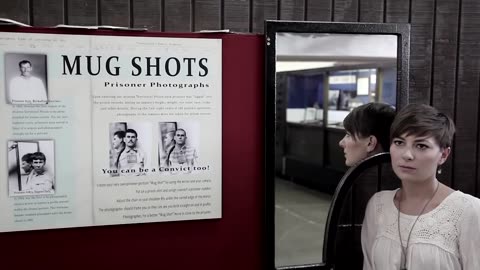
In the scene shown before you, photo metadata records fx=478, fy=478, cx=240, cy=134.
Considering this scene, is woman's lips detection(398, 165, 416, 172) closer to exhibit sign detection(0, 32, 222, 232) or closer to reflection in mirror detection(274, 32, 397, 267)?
reflection in mirror detection(274, 32, 397, 267)

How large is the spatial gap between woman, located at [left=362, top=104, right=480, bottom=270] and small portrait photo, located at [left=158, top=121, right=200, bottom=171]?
80cm

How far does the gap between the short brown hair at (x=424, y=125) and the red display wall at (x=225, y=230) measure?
1.94 feet

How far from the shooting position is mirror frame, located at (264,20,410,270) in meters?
2.04

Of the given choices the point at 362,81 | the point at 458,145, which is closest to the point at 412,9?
the point at 362,81

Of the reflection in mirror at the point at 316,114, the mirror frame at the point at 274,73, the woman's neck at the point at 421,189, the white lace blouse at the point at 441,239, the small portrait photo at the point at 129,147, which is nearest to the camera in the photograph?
the white lace blouse at the point at 441,239

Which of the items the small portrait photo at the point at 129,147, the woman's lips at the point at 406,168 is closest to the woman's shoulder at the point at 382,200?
the woman's lips at the point at 406,168

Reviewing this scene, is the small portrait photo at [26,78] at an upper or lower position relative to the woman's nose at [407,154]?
upper

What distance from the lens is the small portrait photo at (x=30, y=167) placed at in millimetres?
1849

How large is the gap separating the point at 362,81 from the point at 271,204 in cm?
76

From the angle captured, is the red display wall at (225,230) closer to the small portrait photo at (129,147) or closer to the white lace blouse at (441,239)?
the small portrait photo at (129,147)

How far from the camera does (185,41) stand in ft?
6.45

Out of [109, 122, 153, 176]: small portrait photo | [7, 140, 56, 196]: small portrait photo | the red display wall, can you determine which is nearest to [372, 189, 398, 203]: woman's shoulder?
the red display wall

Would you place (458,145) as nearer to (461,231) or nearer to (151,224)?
(461,231)

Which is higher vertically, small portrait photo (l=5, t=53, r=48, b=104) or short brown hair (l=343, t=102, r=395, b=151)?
small portrait photo (l=5, t=53, r=48, b=104)
